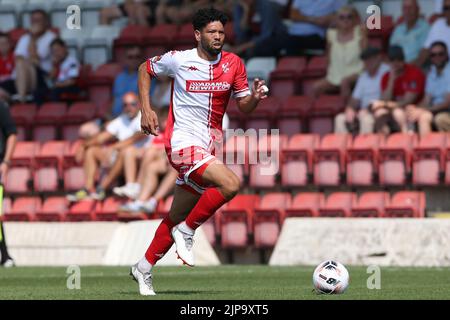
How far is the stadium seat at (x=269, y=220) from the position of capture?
18.2 metres

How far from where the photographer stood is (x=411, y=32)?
19.2m

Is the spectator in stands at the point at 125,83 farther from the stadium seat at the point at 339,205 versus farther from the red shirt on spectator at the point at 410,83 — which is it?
the red shirt on spectator at the point at 410,83

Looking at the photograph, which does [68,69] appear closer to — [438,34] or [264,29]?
[264,29]

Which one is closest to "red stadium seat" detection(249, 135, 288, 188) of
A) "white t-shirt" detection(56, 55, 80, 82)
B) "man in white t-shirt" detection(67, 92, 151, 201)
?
"man in white t-shirt" detection(67, 92, 151, 201)

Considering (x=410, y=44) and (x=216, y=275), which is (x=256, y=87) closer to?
(x=216, y=275)

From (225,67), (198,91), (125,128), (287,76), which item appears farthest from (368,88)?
(198,91)

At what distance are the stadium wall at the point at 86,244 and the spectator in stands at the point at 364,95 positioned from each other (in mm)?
2637

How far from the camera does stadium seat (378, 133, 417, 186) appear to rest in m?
17.7

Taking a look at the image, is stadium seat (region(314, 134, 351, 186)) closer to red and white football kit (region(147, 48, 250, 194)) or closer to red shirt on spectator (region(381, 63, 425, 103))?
red shirt on spectator (region(381, 63, 425, 103))

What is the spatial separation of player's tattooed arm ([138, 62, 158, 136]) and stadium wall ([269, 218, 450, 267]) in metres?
5.85

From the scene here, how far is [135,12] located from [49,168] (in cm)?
415

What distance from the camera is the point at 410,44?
63.0ft

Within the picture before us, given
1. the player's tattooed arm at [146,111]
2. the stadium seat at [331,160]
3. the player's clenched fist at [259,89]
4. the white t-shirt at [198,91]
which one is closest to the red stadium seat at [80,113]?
the stadium seat at [331,160]
